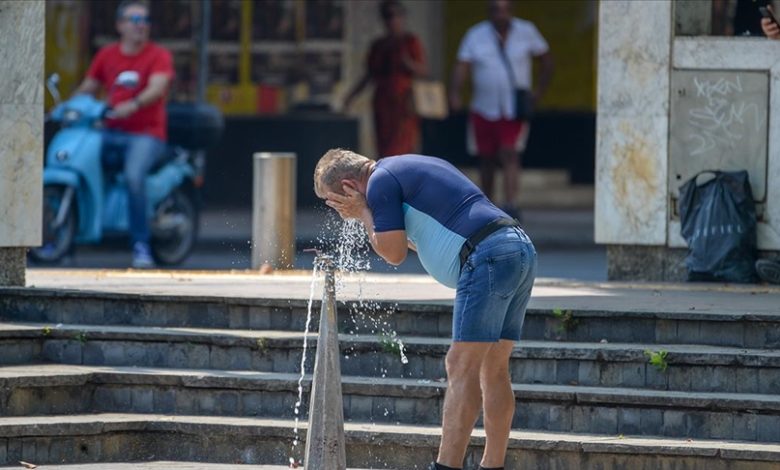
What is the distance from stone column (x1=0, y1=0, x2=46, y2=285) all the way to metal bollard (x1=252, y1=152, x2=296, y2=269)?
2.18m

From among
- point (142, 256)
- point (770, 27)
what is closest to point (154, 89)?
point (142, 256)

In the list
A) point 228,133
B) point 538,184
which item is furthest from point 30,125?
→ point 538,184

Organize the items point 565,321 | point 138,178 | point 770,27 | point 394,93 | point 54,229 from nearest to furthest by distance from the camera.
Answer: point 565,321
point 770,27
point 138,178
point 54,229
point 394,93

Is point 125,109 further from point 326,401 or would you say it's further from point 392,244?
point 392,244

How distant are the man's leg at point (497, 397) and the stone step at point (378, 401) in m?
0.93

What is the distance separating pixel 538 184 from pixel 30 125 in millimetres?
11224

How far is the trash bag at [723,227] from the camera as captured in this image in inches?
448

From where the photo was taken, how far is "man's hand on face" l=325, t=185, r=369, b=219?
26.3 feet

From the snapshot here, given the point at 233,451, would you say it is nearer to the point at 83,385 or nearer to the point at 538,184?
the point at 83,385

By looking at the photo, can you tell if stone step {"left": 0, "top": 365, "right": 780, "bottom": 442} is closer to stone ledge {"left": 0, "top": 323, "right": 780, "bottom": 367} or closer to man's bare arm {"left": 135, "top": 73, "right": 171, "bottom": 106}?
stone ledge {"left": 0, "top": 323, "right": 780, "bottom": 367}

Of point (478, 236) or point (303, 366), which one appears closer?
point (478, 236)

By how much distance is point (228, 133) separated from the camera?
20625 mm

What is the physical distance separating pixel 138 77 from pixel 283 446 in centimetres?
550

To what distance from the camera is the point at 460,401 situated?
802 centimetres
